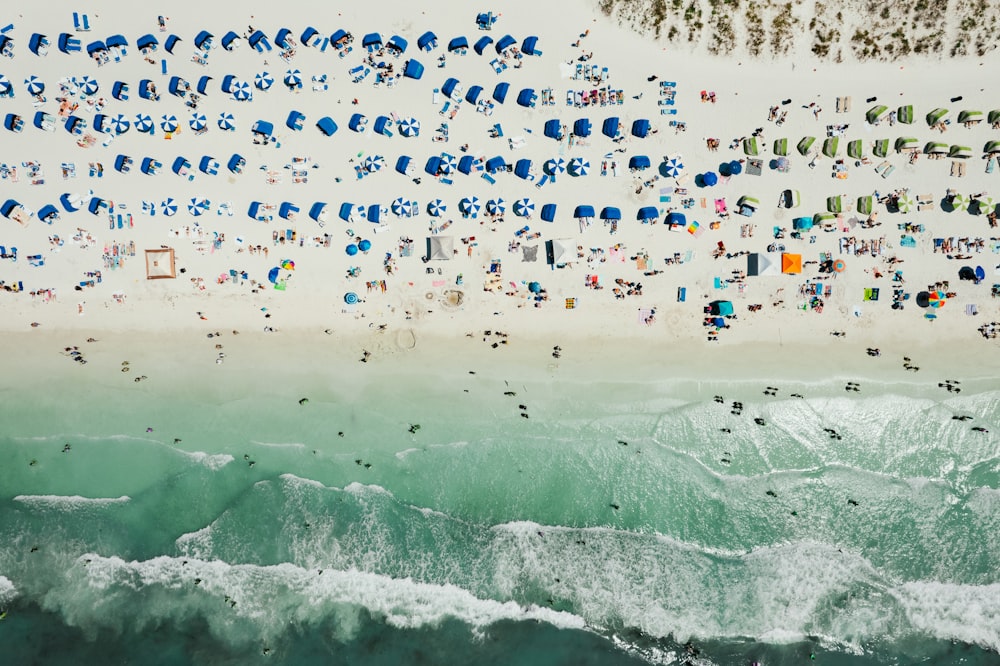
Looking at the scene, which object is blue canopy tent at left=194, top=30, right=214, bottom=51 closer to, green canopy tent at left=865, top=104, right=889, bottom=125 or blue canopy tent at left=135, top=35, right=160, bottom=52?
blue canopy tent at left=135, top=35, right=160, bottom=52

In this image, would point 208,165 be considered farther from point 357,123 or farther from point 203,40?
point 357,123

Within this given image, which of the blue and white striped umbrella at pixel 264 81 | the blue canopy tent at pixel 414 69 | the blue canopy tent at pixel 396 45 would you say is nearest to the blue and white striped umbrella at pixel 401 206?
the blue canopy tent at pixel 414 69

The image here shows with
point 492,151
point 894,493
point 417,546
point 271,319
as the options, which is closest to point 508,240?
point 492,151

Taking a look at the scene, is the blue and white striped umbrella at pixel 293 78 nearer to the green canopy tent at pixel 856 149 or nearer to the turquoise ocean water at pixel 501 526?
the turquoise ocean water at pixel 501 526

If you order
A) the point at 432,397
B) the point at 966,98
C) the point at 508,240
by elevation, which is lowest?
the point at 432,397

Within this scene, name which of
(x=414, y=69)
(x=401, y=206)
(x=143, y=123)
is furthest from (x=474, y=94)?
(x=143, y=123)

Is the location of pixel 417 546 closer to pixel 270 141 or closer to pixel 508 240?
pixel 508 240
